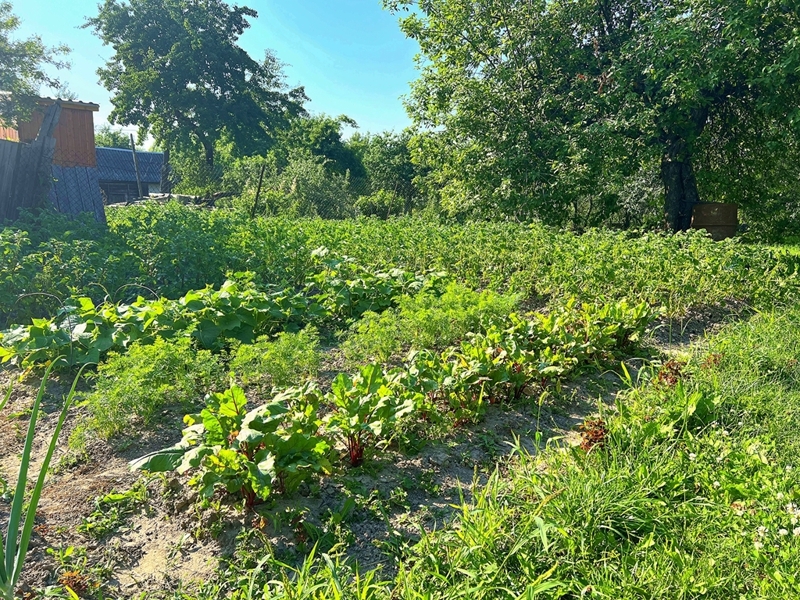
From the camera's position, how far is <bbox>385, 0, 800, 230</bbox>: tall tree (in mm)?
9180

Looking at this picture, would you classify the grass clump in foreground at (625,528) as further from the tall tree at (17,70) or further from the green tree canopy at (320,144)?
the green tree canopy at (320,144)

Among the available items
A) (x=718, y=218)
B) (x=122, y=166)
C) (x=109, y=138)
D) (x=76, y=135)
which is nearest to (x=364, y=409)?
(x=76, y=135)

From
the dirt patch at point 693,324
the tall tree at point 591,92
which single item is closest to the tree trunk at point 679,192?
the tall tree at point 591,92

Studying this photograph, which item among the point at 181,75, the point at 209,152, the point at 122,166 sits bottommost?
the point at 122,166

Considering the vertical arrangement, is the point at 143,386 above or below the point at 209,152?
below

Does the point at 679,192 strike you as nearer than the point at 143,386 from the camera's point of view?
No

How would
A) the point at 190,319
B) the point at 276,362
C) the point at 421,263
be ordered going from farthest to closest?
the point at 421,263, the point at 190,319, the point at 276,362

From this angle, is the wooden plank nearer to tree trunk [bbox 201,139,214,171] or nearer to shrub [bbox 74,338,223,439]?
shrub [bbox 74,338,223,439]

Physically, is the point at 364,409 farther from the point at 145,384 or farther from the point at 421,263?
the point at 421,263

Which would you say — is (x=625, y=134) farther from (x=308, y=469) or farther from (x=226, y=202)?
(x=226, y=202)

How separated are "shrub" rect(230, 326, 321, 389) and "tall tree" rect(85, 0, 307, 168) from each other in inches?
1085

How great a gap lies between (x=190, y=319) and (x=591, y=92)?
33.0 feet

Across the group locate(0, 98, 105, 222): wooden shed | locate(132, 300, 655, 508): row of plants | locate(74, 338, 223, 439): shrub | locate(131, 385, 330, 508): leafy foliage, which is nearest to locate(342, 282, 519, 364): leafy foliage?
locate(132, 300, 655, 508): row of plants

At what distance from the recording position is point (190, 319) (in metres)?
4.01
